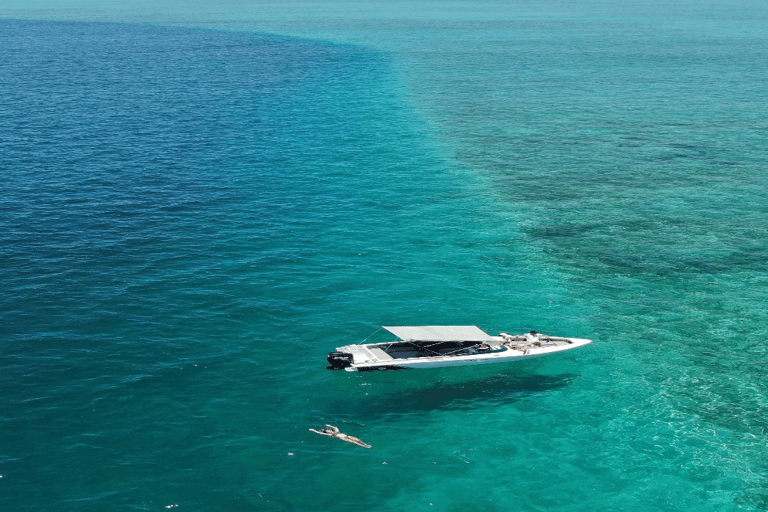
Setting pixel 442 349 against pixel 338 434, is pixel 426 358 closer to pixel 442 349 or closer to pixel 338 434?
pixel 442 349

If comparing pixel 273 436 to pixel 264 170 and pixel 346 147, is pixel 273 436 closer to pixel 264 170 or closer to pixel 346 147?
pixel 264 170

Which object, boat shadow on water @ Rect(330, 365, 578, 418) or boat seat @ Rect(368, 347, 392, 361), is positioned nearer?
boat shadow on water @ Rect(330, 365, 578, 418)

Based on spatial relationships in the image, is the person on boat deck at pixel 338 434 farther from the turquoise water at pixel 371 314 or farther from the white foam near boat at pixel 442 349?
the white foam near boat at pixel 442 349

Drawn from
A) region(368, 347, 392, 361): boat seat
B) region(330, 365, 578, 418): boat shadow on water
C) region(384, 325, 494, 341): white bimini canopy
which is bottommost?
region(330, 365, 578, 418): boat shadow on water

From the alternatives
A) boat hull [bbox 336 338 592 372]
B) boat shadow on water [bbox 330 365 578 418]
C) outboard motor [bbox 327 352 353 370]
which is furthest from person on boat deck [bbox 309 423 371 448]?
boat hull [bbox 336 338 592 372]

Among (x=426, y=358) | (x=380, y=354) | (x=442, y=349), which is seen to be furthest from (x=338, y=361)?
(x=442, y=349)

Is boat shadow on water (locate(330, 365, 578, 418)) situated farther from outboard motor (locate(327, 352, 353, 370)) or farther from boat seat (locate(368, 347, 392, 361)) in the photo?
outboard motor (locate(327, 352, 353, 370))

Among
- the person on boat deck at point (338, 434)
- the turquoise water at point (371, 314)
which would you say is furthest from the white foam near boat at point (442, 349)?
the person on boat deck at point (338, 434)

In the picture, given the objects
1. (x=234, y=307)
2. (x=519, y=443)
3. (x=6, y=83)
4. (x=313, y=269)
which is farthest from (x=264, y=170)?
(x=6, y=83)
